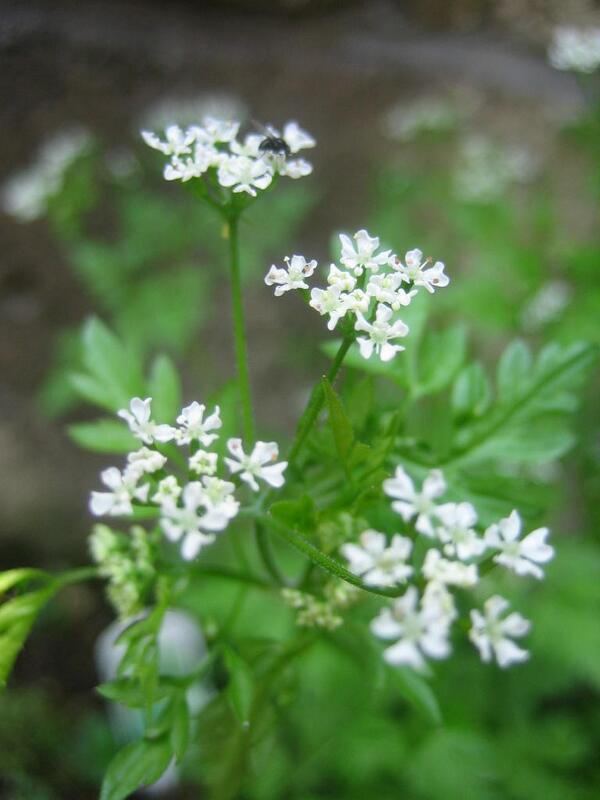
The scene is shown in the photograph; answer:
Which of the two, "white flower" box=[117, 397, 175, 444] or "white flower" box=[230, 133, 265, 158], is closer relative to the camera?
"white flower" box=[117, 397, 175, 444]

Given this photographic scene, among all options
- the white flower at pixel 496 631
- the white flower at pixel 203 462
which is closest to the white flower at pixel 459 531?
the white flower at pixel 496 631


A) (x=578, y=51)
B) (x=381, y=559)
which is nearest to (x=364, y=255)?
(x=381, y=559)

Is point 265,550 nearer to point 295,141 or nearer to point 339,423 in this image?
point 339,423

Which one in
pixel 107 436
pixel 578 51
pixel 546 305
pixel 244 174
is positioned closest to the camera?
pixel 244 174

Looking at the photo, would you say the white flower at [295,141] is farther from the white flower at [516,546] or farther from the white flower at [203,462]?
the white flower at [516,546]

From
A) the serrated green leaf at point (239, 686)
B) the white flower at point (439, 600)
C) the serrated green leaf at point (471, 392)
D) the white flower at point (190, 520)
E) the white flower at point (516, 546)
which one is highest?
the serrated green leaf at point (471, 392)

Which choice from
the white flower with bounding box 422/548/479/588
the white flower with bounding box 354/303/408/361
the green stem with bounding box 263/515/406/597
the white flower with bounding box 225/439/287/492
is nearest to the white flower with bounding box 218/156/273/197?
the white flower with bounding box 354/303/408/361

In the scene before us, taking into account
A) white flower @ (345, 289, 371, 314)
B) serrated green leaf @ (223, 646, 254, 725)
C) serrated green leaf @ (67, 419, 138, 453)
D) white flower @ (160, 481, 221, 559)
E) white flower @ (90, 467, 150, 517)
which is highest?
white flower @ (345, 289, 371, 314)

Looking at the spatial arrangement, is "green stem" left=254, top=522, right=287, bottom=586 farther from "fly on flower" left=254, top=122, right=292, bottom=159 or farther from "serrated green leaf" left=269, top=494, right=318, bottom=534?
"fly on flower" left=254, top=122, right=292, bottom=159
